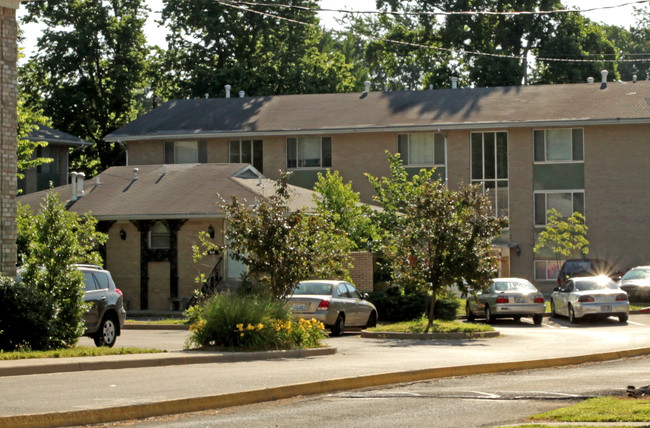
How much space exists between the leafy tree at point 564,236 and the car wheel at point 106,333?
2678 cm

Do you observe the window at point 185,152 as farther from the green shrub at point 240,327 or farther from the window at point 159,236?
the green shrub at point 240,327

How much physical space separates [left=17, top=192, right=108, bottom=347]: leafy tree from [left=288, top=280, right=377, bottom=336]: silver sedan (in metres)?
6.39

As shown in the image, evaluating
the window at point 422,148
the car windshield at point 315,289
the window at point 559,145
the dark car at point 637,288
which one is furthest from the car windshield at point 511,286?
the window at point 422,148

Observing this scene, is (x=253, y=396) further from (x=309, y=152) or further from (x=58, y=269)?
(x=309, y=152)

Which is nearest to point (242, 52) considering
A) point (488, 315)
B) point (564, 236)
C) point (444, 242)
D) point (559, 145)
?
point (559, 145)

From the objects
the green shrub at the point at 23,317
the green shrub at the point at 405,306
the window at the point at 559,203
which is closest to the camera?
the green shrub at the point at 23,317

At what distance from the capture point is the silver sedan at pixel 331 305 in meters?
25.5

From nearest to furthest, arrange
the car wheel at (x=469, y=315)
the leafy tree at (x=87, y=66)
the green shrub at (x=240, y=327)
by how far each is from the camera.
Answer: the green shrub at (x=240, y=327) → the car wheel at (x=469, y=315) → the leafy tree at (x=87, y=66)

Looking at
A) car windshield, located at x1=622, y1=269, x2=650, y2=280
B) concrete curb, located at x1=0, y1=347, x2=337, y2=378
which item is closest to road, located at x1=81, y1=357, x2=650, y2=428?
concrete curb, located at x1=0, y1=347, x2=337, y2=378

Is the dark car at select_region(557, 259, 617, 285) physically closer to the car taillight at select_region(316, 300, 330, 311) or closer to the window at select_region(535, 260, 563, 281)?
the window at select_region(535, 260, 563, 281)

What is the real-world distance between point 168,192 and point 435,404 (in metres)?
27.2

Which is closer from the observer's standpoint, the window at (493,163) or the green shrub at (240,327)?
the green shrub at (240,327)

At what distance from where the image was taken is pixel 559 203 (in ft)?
155

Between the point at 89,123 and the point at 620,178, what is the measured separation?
31.1 metres
